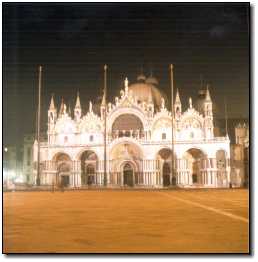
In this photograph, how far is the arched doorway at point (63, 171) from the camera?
6209 millimetres

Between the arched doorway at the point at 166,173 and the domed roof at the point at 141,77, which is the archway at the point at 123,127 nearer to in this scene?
the arched doorway at the point at 166,173

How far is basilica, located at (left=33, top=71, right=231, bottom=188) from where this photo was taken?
6285mm

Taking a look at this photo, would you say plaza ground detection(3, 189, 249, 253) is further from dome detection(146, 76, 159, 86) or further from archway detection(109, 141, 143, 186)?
dome detection(146, 76, 159, 86)

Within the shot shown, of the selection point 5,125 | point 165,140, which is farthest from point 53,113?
point 165,140

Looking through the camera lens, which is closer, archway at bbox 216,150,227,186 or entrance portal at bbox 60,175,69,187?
entrance portal at bbox 60,175,69,187

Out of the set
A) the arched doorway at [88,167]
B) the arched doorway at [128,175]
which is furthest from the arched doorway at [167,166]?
the arched doorway at [88,167]

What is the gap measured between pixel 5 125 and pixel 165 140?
276 cm

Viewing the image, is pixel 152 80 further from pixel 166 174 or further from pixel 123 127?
pixel 123 127

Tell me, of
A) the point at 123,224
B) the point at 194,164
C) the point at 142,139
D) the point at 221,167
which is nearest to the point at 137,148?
the point at 142,139

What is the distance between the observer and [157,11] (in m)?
5.36

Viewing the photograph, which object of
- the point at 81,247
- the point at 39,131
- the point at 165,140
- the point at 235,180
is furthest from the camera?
the point at 165,140

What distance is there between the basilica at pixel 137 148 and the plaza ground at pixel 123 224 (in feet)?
1.97

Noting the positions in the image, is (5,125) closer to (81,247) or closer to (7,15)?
(7,15)

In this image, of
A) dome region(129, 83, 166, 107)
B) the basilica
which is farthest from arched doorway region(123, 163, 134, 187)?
dome region(129, 83, 166, 107)
